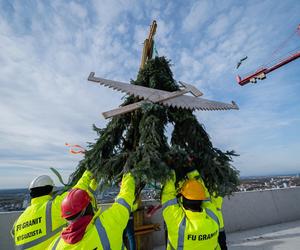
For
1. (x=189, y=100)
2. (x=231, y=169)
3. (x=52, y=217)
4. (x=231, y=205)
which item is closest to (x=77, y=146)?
(x=52, y=217)

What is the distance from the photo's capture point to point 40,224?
7.59 feet

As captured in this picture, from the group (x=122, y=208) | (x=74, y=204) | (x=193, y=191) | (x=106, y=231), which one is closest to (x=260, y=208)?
(x=193, y=191)

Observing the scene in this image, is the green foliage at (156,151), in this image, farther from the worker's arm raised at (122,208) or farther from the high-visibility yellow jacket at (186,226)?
the high-visibility yellow jacket at (186,226)

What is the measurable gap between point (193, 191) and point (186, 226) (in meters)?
0.32

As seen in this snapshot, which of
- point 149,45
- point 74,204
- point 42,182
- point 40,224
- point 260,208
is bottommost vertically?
point 260,208

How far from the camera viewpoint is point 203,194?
6.92 feet

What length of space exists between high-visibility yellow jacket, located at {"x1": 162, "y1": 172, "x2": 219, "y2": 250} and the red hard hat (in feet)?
2.57

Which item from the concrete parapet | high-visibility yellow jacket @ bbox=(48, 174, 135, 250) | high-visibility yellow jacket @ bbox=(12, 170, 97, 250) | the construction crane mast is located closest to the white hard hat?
high-visibility yellow jacket @ bbox=(12, 170, 97, 250)

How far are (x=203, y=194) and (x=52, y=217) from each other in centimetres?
162

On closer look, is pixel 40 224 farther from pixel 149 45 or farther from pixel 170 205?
pixel 149 45

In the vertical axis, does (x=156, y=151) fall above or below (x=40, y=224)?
above

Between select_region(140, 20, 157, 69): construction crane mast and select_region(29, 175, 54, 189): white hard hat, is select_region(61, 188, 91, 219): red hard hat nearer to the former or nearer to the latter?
select_region(29, 175, 54, 189): white hard hat

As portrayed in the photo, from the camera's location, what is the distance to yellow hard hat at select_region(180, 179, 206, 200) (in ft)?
6.83

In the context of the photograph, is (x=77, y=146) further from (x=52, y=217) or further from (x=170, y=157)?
(x=170, y=157)
